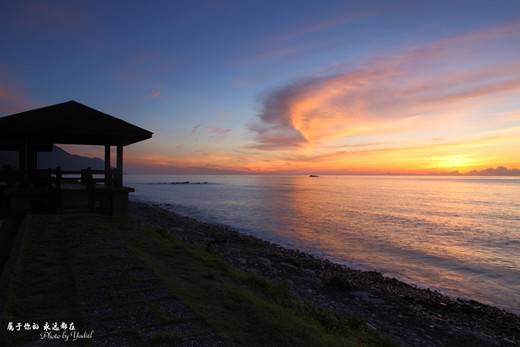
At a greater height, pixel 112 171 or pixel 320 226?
pixel 112 171

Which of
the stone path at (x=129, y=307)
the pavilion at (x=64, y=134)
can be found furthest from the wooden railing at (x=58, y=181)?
the stone path at (x=129, y=307)

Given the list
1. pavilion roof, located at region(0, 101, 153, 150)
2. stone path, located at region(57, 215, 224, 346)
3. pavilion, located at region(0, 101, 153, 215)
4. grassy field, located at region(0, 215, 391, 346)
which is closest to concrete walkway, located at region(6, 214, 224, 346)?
stone path, located at region(57, 215, 224, 346)

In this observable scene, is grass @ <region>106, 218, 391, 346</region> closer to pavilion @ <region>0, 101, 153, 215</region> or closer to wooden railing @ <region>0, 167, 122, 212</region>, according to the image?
pavilion @ <region>0, 101, 153, 215</region>

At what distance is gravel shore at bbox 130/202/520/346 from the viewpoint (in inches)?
278

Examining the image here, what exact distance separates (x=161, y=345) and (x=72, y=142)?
15601 mm

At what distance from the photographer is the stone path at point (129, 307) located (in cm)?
360

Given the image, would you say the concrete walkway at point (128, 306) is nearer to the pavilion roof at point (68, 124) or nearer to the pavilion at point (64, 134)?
the pavilion at point (64, 134)

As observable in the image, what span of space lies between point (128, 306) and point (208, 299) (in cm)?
135

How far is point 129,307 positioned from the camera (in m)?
4.38

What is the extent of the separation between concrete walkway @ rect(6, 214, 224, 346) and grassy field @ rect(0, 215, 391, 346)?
0.14m

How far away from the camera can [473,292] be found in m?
11.6

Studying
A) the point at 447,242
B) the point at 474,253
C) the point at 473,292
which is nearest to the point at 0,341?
the point at 473,292

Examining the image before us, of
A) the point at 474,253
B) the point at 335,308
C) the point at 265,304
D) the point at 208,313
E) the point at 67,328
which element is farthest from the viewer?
the point at 474,253

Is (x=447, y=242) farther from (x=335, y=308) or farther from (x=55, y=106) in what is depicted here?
(x=55, y=106)
